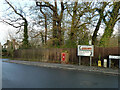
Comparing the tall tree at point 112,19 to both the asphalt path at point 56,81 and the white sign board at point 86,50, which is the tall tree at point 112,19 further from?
the asphalt path at point 56,81

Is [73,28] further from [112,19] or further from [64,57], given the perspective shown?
[112,19]

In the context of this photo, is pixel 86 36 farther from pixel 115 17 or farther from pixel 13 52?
pixel 13 52

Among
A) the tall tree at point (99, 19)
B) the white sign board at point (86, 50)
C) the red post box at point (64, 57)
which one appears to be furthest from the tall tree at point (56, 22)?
the white sign board at point (86, 50)

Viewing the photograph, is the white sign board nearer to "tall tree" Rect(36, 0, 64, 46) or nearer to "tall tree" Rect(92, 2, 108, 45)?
"tall tree" Rect(92, 2, 108, 45)

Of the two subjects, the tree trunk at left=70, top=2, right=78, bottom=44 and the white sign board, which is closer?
the white sign board

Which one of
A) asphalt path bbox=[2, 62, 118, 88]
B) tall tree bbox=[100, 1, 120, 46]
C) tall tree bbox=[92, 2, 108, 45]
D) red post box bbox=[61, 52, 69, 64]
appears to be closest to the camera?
asphalt path bbox=[2, 62, 118, 88]

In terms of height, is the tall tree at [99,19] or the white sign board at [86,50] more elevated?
the tall tree at [99,19]

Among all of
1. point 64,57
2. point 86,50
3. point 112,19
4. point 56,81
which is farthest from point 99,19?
point 56,81

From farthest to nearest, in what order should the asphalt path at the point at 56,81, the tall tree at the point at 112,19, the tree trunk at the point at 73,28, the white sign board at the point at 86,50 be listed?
1. the tree trunk at the point at 73,28
2. the tall tree at the point at 112,19
3. the white sign board at the point at 86,50
4. the asphalt path at the point at 56,81

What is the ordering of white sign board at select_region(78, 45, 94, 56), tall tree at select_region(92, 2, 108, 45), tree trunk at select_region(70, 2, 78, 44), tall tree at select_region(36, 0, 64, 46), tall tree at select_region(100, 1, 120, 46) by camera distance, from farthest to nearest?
tall tree at select_region(36, 0, 64, 46), tree trunk at select_region(70, 2, 78, 44), tall tree at select_region(92, 2, 108, 45), tall tree at select_region(100, 1, 120, 46), white sign board at select_region(78, 45, 94, 56)

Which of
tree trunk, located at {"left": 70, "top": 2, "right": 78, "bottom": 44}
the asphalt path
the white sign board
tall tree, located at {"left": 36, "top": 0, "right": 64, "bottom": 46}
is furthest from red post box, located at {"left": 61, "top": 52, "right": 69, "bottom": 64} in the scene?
the asphalt path

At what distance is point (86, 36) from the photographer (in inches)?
696

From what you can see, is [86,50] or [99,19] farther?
[99,19]

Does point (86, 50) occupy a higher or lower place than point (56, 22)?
lower
